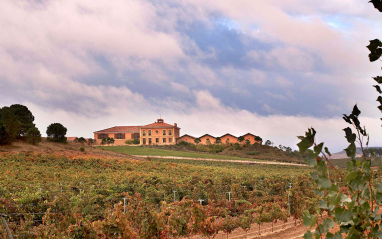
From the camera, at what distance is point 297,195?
15414 mm

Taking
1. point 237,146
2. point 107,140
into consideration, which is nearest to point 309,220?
point 237,146

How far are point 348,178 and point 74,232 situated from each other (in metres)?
6.94

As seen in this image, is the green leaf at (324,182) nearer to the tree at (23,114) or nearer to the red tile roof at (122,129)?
the tree at (23,114)

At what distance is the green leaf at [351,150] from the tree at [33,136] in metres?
52.8

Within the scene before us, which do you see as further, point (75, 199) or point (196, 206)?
point (75, 199)

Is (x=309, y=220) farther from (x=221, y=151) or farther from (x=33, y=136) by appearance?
(x=221, y=151)

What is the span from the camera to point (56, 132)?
57.1 m

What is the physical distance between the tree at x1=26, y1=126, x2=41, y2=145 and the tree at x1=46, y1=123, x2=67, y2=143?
6.82 meters

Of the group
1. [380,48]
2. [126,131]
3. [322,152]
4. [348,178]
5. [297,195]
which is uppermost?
[126,131]

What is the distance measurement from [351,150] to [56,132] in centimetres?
6002

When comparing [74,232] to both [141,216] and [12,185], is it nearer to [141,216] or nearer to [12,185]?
[141,216]

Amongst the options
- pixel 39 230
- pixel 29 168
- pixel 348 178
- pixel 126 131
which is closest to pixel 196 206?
pixel 39 230

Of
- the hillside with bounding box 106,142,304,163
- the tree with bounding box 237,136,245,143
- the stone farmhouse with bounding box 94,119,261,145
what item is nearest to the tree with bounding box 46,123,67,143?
the hillside with bounding box 106,142,304,163

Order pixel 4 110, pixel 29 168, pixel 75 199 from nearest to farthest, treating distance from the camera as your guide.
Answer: pixel 75 199
pixel 29 168
pixel 4 110
